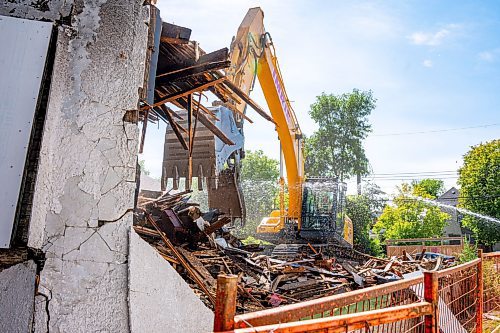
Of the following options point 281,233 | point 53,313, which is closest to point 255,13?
point 281,233

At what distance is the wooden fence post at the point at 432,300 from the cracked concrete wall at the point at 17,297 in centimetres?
280

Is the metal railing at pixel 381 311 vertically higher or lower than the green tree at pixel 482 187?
lower

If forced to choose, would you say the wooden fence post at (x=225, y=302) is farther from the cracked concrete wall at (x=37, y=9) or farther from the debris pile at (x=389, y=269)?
the debris pile at (x=389, y=269)

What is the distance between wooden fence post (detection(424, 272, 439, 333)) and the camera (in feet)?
9.00

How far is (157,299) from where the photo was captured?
10.1ft

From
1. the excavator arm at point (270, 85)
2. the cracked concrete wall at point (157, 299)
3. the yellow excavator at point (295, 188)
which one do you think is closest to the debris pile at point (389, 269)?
the yellow excavator at point (295, 188)

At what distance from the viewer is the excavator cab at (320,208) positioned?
46.1ft

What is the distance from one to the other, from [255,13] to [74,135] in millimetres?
8843

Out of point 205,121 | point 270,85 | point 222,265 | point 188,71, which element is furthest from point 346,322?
point 270,85

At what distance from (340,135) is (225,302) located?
146 ft

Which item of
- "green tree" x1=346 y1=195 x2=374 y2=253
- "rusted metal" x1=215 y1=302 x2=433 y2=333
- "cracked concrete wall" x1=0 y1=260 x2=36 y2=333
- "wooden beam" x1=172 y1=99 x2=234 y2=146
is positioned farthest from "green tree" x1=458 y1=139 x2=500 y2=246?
"cracked concrete wall" x1=0 y1=260 x2=36 y2=333

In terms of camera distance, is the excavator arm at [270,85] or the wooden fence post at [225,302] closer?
the wooden fence post at [225,302]

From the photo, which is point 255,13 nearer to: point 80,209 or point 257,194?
point 80,209

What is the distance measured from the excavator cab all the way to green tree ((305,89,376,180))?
3050 centimetres
